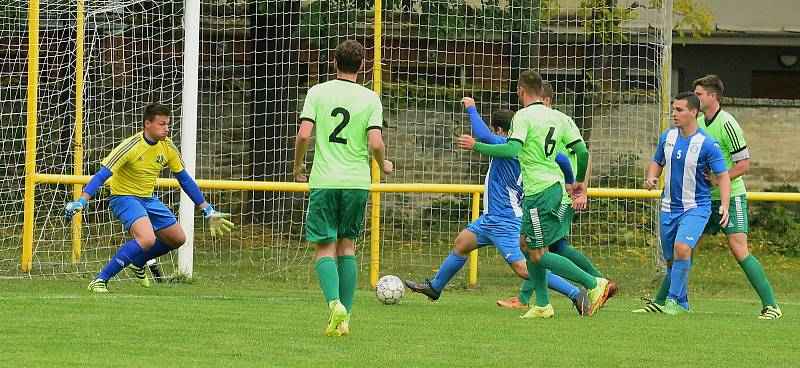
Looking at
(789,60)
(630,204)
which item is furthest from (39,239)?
(789,60)

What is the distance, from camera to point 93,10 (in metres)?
13.8

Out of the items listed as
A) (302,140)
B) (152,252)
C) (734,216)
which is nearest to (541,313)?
(734,216)

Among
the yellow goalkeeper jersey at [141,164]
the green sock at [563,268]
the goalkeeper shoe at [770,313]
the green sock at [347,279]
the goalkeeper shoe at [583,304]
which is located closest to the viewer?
the green sock at [347,279]

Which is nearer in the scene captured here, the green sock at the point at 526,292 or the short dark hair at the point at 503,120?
the short dark hair at the point at 503,120

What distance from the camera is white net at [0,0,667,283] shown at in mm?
14344

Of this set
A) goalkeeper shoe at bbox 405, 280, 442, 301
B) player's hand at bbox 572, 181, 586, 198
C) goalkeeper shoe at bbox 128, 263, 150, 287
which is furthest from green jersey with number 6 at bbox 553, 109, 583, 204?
goalkeeper shoe at bbox 128, 263, 150, 287

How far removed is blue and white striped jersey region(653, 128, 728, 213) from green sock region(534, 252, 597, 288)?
104cm

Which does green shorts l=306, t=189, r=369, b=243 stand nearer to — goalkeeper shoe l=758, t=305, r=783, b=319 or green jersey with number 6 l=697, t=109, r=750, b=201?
green jersey with number 6 l=697, t=109, r=750, b=201

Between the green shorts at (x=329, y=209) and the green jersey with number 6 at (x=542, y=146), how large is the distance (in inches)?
A: 76.0

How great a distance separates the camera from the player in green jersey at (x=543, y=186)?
985cm

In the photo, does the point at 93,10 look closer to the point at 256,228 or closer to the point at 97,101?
the point at 97,101

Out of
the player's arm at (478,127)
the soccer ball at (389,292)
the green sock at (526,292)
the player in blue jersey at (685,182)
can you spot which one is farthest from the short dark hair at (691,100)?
the soccer ball at (389,292)

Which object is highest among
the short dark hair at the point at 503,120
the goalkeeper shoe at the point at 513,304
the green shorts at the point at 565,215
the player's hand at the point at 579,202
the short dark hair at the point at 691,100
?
the short dark hair at the point at 691,100

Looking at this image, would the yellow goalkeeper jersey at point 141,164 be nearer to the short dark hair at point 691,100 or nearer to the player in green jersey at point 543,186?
the player in green jersey at point 543,186
